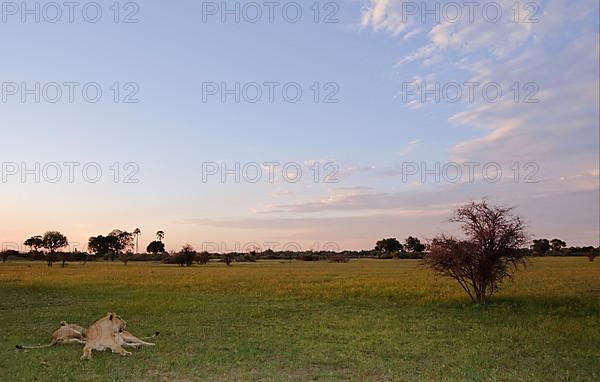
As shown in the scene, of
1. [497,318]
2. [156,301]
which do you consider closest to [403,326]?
[497,318]

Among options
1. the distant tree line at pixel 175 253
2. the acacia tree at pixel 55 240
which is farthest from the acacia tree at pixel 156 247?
the acacia tree at pixel 55 240

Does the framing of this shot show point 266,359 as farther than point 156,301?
No

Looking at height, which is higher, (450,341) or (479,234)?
(479,234)

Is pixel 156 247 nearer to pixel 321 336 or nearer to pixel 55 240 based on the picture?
pixel 55 240

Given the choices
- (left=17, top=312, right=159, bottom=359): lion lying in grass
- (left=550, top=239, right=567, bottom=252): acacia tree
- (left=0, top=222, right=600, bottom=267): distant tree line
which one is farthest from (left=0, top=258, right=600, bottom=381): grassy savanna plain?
(left=550, top=239, right=567, bottom=252): acacia tree

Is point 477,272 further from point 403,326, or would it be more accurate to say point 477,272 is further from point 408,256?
point 408,256

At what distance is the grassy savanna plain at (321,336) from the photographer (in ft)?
40.5

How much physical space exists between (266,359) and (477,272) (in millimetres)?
18052

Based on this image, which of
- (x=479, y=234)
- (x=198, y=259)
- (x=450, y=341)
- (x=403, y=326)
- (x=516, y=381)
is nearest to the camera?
(x=516, y=381)

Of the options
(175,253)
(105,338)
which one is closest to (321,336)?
(105,338)

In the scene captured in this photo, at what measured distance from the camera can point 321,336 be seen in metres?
17.4

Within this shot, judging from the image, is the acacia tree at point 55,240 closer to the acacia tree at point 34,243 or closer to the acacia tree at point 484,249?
the acacia tree at point 34,243

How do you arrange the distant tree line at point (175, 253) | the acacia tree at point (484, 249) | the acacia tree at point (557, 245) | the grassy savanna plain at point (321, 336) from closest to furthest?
the grassy savanna plain at point (321, 336)
the acacia tree at point (484, 249)
the distant tree line at point (175, 253)
the acacia tree at point (557, 245)

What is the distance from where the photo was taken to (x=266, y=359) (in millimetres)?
13641
